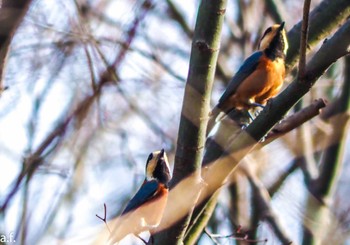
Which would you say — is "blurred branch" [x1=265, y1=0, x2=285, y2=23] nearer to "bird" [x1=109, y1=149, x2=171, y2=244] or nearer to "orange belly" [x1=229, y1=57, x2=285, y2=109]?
"orange belly" [x1=229, y1=57, x2=285, y2=109]

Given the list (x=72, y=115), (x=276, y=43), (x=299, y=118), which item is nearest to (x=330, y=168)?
(x=276, y=43)

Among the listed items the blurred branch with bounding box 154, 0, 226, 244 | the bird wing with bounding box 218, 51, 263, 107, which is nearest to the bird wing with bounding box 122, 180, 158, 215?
the bird wing with bounding box 218, 51, 263, 107

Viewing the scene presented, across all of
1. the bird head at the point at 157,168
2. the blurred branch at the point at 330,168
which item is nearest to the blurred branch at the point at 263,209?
the blurred branch at the point at 330,168

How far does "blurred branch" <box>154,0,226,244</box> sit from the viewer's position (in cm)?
307

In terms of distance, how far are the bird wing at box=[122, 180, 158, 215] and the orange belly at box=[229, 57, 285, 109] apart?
92cm

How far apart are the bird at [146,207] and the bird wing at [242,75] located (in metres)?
Result: 0.72

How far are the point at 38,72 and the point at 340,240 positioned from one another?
12.0ft

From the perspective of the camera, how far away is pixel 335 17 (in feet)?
16.5

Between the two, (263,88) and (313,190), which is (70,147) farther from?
(313,190)

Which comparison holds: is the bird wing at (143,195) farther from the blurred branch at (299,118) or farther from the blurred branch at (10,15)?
the blurred branch at (10,15)

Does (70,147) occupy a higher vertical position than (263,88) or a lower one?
higher

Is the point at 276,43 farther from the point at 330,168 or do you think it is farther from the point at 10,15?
the point at 10,15

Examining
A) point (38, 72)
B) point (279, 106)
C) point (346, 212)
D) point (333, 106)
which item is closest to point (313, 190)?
point (333, 106)

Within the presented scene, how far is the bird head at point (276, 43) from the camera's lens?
225 inches
